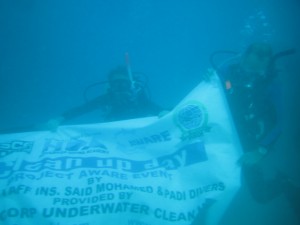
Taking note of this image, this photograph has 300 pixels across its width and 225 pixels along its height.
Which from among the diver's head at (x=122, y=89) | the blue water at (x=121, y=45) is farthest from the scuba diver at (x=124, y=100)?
the blue water at (x=121, y=45)

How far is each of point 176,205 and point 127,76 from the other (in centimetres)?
185

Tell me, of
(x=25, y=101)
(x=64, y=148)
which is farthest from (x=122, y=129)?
(x=25, y=101)

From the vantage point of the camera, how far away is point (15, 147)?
299cm

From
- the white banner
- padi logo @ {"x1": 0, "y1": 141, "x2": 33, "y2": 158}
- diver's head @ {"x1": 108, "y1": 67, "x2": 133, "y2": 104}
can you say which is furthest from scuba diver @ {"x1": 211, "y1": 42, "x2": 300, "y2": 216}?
padi logo @ {"x1": 0, "y1": 141, "x2": 33, "y2": 158}

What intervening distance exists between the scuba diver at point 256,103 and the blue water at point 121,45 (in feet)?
10.5

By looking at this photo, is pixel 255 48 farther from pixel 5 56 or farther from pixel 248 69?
pixel 5 56

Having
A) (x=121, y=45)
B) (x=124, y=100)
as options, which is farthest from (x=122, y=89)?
(x=121, y=45)

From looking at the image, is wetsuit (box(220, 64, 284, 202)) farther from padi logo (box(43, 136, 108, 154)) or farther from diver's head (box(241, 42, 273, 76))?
padi logo (box(43, 136, 108, 154))

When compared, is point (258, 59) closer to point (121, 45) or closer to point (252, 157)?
point (252, 157)

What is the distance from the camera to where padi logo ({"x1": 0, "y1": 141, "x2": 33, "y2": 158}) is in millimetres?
2922

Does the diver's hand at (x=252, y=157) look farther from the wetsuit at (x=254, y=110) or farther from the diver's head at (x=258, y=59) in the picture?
the diver's head at (x=258, y=59)

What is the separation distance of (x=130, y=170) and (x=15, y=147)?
123 centimetres

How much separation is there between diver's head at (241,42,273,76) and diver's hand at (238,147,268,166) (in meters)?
0.96

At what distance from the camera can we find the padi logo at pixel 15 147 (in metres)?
2.92
